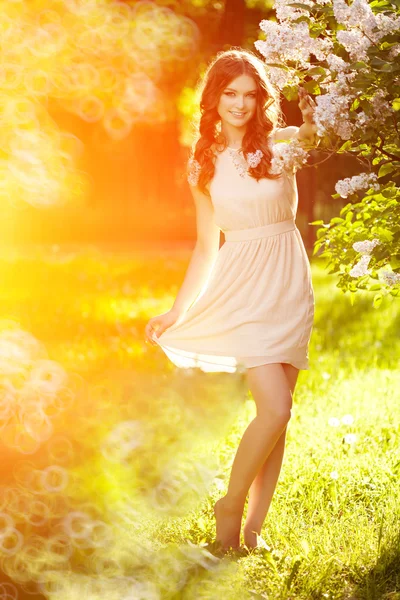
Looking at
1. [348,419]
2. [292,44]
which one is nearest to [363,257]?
[292,44]

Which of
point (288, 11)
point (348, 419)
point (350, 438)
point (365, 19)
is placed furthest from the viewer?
point (348, 419)

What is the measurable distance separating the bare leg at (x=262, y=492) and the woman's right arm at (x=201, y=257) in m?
0.56

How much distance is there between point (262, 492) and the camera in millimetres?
3449

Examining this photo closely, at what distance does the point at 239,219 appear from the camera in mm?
3436

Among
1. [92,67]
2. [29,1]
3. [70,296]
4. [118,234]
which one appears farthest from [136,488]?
[118,234]

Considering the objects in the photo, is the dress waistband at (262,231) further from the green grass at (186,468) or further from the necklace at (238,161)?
the green grass at (186,468)

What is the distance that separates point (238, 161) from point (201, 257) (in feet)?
1.60

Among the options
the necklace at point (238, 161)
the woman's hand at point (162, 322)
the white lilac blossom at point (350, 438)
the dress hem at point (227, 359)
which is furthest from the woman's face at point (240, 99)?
the white lilac blossom at point (350, 438)

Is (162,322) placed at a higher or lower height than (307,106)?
lower

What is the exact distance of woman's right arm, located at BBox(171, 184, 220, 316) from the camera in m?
3.67

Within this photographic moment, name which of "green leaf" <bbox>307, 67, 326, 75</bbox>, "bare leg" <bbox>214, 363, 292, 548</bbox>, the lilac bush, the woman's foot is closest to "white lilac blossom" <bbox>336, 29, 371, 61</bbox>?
the lilac bush

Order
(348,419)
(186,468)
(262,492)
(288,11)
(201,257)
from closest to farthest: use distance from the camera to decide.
Answer: (288,11), (262,492), (201,257), (186,468), (348,419)

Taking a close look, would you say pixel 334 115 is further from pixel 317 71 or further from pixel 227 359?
pixel 227 359

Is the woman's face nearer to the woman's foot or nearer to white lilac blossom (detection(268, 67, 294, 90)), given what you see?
white lilac blossom (detection(268, 67, 294, 90))
